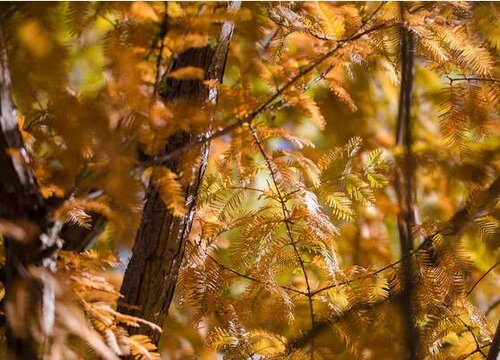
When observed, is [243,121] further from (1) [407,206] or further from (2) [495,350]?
(2) [495,350]

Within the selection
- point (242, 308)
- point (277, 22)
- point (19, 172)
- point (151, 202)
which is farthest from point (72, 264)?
point (277, 22)

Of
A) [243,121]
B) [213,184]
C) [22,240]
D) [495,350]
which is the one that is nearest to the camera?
[22,240]

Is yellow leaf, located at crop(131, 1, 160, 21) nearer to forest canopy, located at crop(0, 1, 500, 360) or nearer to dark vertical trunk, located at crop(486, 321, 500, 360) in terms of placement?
forest canopy, located at crop(0, 1, 500, 360)

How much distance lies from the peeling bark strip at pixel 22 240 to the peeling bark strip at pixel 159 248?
0.39m

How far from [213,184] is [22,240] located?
2.08 feet

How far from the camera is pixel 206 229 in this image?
172 cm

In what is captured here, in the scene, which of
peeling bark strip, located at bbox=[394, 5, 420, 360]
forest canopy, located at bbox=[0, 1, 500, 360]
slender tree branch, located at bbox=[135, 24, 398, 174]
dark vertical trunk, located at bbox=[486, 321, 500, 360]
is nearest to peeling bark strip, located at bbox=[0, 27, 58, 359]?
forest canopy, located at bbox=[0, 1, 500, 360]

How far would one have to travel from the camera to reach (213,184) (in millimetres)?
1674

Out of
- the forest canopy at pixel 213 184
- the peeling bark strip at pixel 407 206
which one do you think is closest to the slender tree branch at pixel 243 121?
the forest canopy at pixel 213 184

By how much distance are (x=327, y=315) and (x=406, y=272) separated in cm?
69

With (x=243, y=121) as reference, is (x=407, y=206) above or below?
below

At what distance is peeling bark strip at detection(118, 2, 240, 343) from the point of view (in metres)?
1.52

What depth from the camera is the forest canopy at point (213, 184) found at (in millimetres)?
1126

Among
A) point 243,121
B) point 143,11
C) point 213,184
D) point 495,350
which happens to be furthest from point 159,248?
point 495,350
